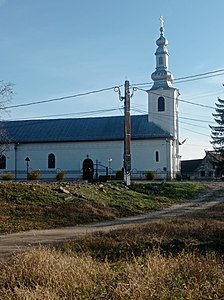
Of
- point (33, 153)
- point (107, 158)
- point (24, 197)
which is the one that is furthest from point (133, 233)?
point (33, 153)

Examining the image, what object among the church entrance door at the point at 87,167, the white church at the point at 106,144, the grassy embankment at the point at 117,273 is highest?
the white church at the point at 106,144

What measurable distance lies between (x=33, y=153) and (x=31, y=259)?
58250mm

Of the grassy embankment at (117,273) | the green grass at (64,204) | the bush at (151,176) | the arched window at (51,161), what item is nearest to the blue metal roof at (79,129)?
the arched window at (51,161)

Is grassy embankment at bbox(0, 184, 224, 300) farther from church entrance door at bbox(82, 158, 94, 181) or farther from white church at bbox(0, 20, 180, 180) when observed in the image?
church entrance door at bbox(82, 158, 94, 181)

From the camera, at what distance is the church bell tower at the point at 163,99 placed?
209 ft

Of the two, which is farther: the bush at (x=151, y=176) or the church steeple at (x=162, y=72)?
the church steeple at (x=162, y=72)

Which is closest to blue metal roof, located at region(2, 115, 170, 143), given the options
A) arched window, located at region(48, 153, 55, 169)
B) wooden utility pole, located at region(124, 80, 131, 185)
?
arched window, located at region(48, 153, 55, 169)

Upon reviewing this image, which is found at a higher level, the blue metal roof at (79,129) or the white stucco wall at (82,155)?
the blue metal roof at (79,129)

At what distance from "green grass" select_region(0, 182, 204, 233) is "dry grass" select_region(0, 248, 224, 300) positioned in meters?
8.19

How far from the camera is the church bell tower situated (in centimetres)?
6372

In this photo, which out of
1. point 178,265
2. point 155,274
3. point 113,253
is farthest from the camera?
point 113,253

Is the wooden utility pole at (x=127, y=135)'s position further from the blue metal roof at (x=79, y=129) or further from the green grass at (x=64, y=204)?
the blue metal roof at (x=79, y=129)

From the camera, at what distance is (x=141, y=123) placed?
214ft

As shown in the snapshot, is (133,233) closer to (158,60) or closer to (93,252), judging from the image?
(93,252)
